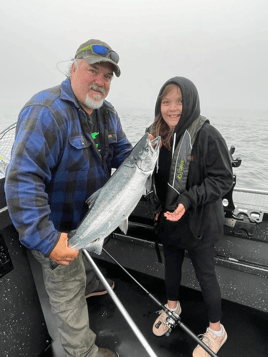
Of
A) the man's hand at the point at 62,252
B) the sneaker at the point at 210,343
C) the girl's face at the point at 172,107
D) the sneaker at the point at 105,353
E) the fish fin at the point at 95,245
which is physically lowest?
the sneaker at the point at 210,343

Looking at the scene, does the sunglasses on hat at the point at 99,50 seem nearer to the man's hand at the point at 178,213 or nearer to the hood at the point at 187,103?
the hood at the point at 187,103

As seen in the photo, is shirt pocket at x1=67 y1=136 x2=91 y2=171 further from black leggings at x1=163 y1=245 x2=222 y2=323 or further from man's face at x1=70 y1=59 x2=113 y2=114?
black leggings at x1=163 y1=245 x2=222 y2=323

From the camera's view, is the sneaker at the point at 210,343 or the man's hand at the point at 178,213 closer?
the man's hand at the point at 178,213

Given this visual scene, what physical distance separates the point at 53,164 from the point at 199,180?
42.0 inches

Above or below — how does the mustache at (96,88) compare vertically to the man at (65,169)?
above

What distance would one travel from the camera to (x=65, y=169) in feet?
5.05

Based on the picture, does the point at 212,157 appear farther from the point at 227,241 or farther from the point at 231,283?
the point at 231,283

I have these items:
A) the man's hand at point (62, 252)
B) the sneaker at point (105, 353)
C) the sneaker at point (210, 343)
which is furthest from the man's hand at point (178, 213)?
the sneaker at point (105, 353)

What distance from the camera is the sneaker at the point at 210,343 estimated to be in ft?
6.00

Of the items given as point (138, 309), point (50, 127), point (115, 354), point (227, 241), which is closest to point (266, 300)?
point (227, 241)

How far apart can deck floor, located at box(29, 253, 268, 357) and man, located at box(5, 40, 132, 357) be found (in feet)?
1.04

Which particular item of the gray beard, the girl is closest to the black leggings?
the girl

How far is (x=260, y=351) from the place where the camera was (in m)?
1.88

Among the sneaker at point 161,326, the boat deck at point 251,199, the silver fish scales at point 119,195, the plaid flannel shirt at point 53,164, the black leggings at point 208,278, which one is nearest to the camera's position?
the plaid flannel shirt at point 53,164
